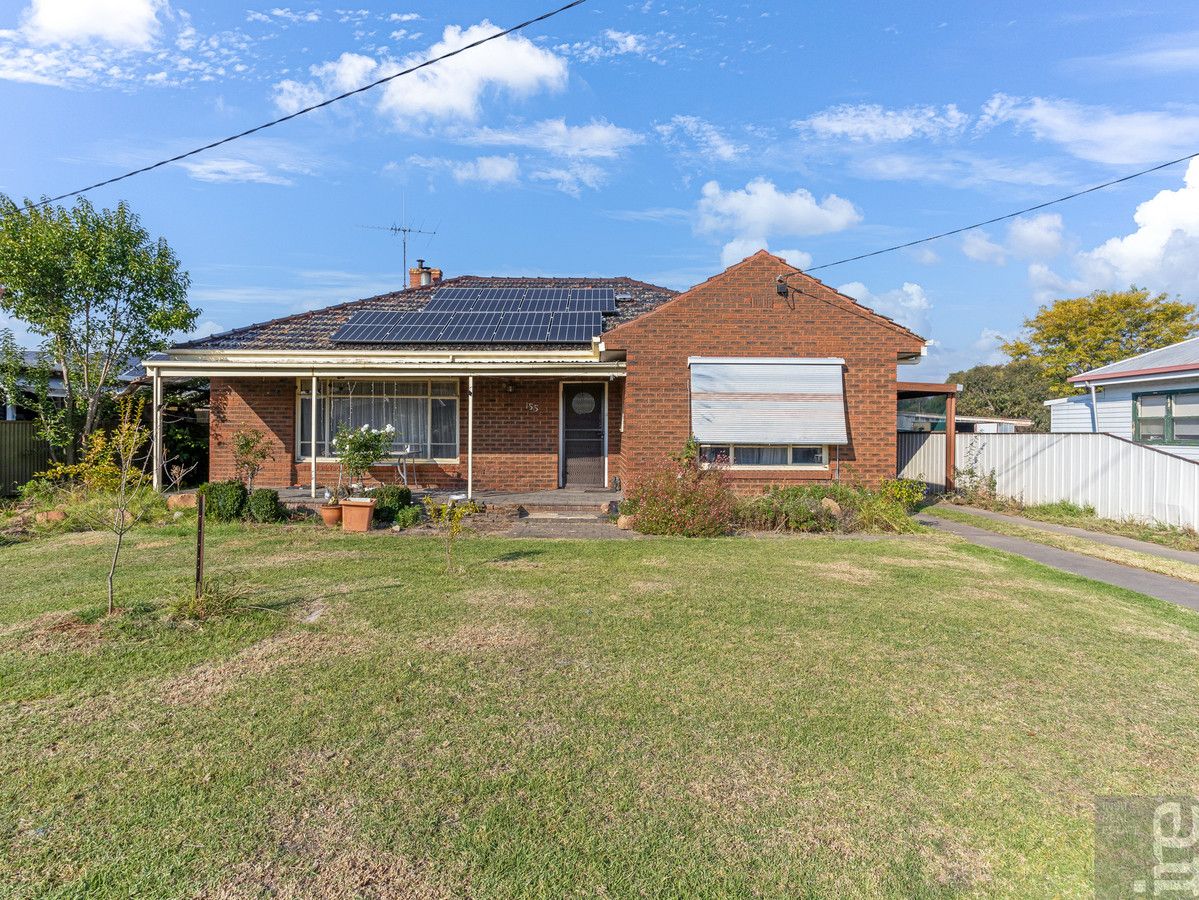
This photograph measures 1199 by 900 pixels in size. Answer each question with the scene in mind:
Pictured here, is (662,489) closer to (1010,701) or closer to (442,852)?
(1010,701)

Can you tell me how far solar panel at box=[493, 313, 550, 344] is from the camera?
14.6 m

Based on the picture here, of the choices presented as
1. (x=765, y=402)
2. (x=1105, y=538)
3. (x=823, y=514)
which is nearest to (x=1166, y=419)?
(x=1105, y=538)

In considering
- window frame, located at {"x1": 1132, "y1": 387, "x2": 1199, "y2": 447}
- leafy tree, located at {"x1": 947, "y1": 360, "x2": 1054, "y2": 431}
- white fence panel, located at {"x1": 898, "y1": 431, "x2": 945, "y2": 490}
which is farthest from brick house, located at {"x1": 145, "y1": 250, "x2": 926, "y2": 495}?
leafy tree, located at {"x1": 947, "y1": 360, "x2": 1054, "y2": 431}

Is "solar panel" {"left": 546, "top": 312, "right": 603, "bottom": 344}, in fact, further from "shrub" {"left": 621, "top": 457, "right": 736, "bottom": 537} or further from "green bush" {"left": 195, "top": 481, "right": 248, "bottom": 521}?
"green bush" {"left": 195, "top": 481, "right": 248, "bottom": 521}

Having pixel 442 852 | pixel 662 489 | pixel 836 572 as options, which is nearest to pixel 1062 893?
pixel 442 852

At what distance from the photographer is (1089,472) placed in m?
13.2

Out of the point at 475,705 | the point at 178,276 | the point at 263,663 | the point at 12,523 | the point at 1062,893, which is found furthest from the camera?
the point at 178,276

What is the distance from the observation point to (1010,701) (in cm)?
458

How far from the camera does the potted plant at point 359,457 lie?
10914 mm

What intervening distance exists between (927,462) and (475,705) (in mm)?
16135

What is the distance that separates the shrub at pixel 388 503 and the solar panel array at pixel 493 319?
167 inches

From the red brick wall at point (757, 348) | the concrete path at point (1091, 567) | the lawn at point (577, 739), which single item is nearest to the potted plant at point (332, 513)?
the lawn at point (577, 739)

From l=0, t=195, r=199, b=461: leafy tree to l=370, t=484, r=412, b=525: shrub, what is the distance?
7.51 meters

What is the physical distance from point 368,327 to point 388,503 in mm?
5443
